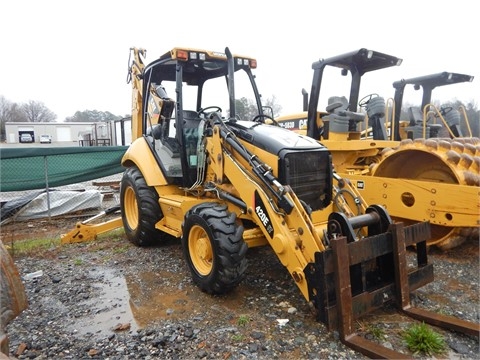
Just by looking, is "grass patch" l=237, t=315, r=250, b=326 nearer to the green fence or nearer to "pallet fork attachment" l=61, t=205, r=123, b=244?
"pallet fork attachment" l=61, t=205, r=123, b=244

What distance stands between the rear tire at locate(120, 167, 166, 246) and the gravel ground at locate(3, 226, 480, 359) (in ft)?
1.49

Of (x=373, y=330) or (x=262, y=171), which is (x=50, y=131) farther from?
(x=373, y=330)

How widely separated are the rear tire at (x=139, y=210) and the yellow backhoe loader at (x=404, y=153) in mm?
2903

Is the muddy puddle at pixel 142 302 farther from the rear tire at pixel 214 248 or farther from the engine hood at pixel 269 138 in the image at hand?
the engine hood at pixel 269 138

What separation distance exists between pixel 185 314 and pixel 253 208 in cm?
117

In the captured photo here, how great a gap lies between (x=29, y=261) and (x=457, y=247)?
5.83 meters

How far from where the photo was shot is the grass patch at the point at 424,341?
2660 millimetres

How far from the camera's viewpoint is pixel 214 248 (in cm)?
341

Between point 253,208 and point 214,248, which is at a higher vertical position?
point 253,208

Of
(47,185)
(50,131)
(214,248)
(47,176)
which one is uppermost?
(50,131)

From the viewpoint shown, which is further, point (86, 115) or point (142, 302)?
point (86, 115)

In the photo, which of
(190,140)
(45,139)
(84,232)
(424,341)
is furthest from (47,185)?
(45,139)

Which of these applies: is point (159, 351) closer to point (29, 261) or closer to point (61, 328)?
point (61, 328)

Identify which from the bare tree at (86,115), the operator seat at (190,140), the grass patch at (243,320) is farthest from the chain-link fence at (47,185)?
the bare tree at (86,115)
